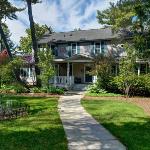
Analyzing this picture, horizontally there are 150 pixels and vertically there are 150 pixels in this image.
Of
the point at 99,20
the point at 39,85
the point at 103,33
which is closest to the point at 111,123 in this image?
the point at 39,85

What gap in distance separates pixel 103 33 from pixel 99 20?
10.9ft

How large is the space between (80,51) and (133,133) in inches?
1132

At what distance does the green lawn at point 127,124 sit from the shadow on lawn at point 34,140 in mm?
2057

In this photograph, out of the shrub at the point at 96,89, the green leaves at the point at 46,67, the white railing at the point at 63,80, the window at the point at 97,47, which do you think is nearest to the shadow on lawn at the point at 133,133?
the shrub at the point at 96,89

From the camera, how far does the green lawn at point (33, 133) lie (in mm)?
10244

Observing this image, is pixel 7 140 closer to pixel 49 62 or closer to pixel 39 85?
pixel 49 62

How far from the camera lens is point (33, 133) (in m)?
12.0

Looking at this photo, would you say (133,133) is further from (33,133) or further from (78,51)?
(78,51)

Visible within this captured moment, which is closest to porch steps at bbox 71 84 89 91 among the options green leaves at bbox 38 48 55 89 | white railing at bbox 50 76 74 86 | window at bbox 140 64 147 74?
white railing at bbox 50 76 74 86

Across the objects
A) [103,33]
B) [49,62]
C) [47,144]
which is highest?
[103,33]

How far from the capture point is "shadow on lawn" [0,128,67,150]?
10094 millimetres

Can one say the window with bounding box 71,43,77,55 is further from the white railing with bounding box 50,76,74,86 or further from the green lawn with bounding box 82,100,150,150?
the green lawn with bounding box 82,100,150,150

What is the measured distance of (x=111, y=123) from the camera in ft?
47.3

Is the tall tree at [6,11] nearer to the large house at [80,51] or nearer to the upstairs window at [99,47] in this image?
the large house at [80,51]
